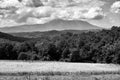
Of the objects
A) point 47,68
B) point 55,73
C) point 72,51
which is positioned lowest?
point 72,51

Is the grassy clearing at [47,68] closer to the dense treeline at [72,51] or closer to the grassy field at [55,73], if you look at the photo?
the grassy field at [55,73]

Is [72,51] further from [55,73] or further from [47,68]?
[55,73]

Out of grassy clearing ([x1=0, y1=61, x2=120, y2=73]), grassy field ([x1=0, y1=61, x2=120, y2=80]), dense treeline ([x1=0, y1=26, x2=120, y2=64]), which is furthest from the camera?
dense treeline ([x1=0, y1=26, x2=120, y2=64])

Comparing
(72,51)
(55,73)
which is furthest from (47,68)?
(72,51)

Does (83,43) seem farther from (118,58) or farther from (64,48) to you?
(118,58)

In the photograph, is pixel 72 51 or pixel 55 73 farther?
pixel 72 51

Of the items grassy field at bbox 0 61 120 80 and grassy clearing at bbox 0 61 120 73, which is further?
grassy clearing at bbox 0 61 120 73

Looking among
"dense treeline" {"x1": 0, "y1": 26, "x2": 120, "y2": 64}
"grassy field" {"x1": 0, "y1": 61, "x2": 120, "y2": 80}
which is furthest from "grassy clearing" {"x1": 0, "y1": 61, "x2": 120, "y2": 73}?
"dense treeline" {"x1": 0, "y1": 26, "x2": 120, "y2": 64}

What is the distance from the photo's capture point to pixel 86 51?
100m

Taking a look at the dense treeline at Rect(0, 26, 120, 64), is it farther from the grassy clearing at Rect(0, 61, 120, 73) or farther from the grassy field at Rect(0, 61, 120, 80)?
the grassy field at Rect(0, 61, 120, 80)

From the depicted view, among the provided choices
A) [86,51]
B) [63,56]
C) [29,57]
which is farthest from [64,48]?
[29,57]

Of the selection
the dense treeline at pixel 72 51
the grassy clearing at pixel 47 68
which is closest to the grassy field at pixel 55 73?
the grassy clearing at pixel 47 68

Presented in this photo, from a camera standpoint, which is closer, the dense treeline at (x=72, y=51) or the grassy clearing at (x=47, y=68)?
the grassy clearing at (x=47, y=68)

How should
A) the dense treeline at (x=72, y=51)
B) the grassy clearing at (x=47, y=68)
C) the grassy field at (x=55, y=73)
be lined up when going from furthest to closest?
the dense treeline at (x=72, y=51) → the grassy clearing at (x=47, y=68) → the grassy field at (x=55, y=73)
